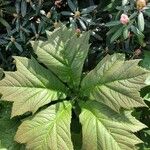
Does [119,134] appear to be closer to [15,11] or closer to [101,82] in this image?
[101,82]

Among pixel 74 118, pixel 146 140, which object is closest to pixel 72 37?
pixel 74 118

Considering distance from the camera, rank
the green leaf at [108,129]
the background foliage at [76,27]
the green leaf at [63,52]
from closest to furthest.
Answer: the green leaf at [108,129]
the green leaf at [63,52]
the background foliage at [76,27]

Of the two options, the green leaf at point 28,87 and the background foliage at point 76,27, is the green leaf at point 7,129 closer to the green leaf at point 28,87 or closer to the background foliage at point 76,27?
the background foliage at point 76,27

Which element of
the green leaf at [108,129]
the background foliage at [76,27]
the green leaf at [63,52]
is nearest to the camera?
the green leaf at [108,129]

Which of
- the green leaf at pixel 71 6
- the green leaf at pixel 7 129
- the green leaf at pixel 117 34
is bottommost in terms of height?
the green leaf at pixel 7 129

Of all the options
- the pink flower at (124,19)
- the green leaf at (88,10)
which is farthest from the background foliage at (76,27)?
the pink flower at (124,19)

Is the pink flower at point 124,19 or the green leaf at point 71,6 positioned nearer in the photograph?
the pink flower at point 124,19

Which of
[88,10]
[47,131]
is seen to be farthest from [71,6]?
[47,131]
